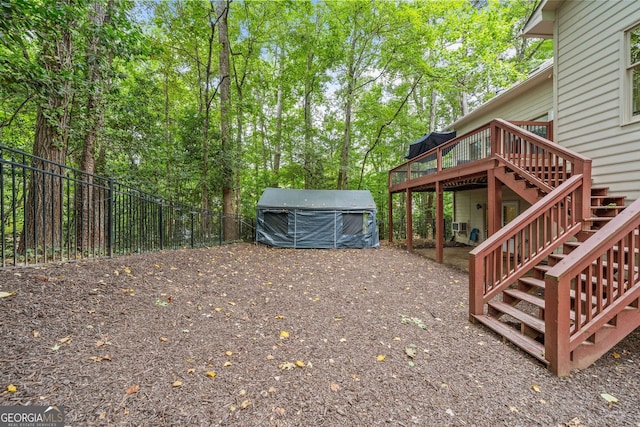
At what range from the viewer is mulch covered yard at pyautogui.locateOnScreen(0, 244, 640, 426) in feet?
6.45

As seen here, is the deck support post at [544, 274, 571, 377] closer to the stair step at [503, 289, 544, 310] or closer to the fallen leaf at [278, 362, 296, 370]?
the stair step at [503, 289, 544, 310]

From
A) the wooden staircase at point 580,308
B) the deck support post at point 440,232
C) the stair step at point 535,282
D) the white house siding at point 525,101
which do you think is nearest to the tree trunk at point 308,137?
the white house siding at point 525,101

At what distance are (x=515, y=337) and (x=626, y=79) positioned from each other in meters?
4.71

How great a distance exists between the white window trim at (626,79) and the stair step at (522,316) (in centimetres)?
369

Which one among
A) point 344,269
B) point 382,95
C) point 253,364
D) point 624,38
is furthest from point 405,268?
point 382,95

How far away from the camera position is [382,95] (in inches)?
680

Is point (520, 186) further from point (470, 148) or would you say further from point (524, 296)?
point (470, 148)

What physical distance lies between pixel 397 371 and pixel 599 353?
202 centimetres

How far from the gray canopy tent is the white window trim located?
286 inches

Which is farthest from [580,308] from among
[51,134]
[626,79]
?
[51,134]

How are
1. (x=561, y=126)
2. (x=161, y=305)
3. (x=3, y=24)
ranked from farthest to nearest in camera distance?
(x=561, y=126)
(x=161, y=305)
(x=3, y=24)

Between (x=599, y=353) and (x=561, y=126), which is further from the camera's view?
(x=561, y=126)

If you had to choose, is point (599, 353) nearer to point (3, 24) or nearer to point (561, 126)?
point (561, 126)

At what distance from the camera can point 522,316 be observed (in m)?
3.28
